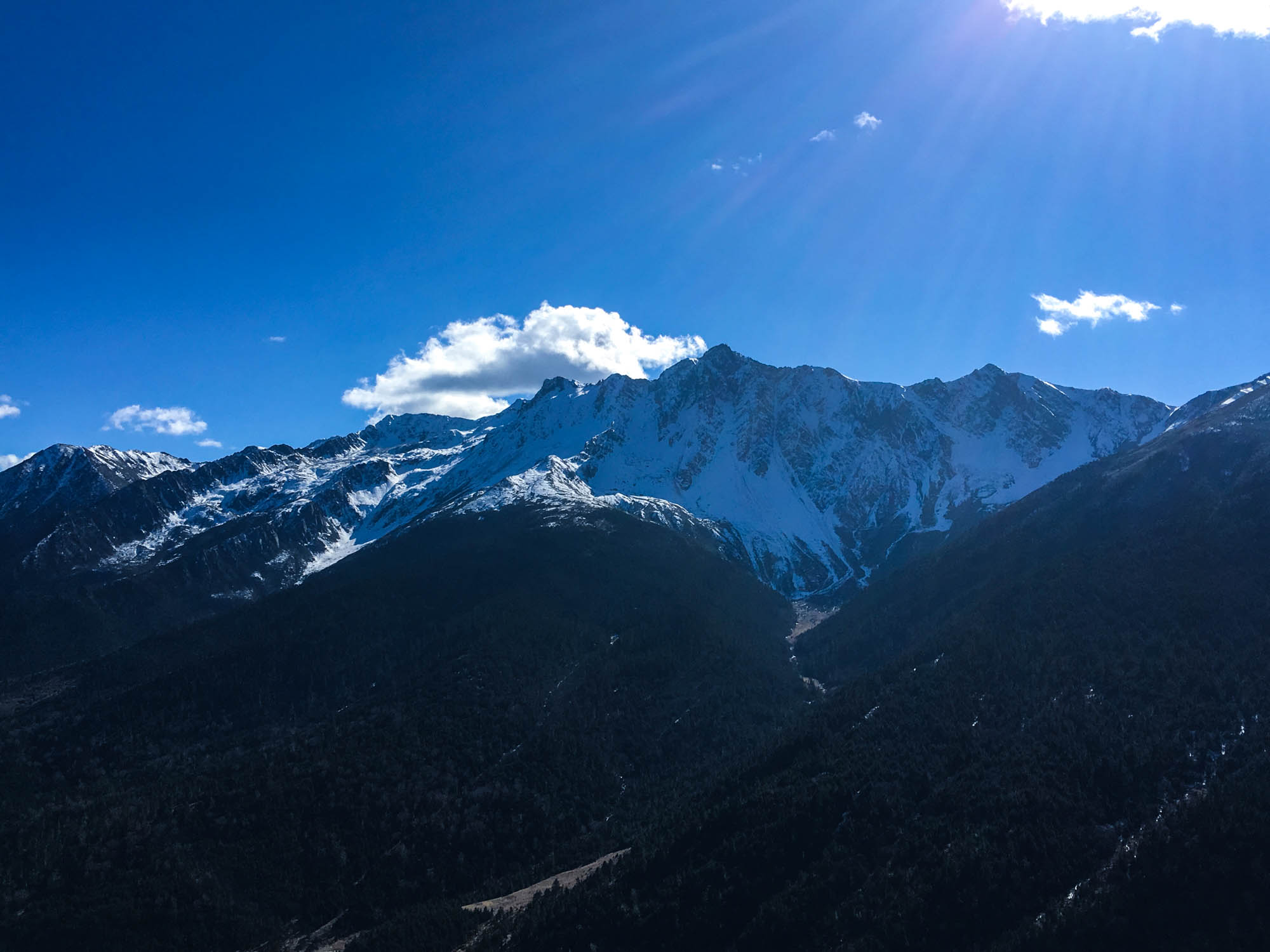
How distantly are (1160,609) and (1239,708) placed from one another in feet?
140

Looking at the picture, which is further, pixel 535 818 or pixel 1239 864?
pixel 535 818

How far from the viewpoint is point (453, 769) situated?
193000 mm

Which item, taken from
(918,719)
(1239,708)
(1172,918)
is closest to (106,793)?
(918,719)

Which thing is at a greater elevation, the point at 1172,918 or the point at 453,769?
the point at 453,769

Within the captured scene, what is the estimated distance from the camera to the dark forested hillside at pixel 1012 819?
370 ft

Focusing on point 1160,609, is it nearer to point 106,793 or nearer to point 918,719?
point 918,719

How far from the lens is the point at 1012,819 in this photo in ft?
438

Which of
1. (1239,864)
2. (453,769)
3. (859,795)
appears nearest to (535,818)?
(453,769)

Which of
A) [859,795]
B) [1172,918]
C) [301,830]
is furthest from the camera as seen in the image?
[301,830]

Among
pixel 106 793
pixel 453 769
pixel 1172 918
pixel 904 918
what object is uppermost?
pixel 106 793

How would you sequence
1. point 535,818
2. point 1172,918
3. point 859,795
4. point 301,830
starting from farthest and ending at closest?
point 535,818 → point 301,830 → point 859,795 → point 1172,918

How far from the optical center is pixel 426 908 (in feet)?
500

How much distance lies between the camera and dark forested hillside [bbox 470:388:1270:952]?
113m

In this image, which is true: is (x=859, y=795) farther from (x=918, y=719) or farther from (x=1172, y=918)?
(x=1172, y=918)
